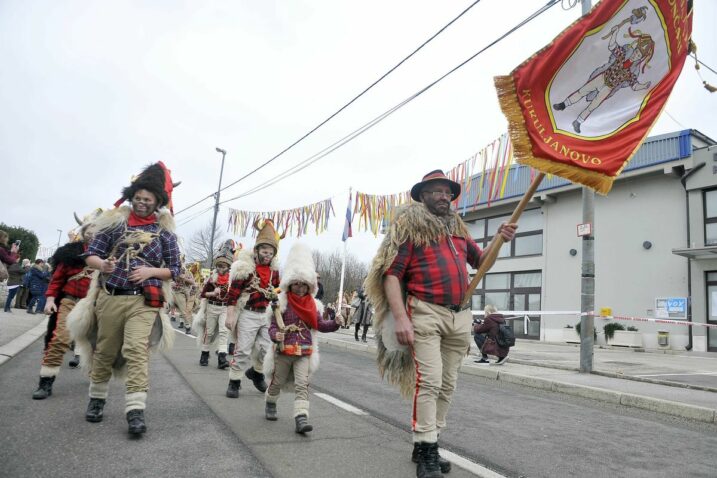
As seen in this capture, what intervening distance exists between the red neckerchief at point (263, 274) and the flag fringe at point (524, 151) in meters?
3.35

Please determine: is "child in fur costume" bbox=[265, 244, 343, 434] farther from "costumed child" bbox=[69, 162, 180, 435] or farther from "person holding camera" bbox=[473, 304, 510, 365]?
"person holding camera" bbox=[473, 304, 510, 365]

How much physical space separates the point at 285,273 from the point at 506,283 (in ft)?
70.1

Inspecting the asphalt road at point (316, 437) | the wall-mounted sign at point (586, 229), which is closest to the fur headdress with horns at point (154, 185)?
the asphalt road at point (316, 437)

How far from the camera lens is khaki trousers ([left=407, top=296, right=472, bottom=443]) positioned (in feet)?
11.2

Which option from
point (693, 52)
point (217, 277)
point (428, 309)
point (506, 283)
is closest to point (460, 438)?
point (428, 309)

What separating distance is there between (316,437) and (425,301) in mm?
1557

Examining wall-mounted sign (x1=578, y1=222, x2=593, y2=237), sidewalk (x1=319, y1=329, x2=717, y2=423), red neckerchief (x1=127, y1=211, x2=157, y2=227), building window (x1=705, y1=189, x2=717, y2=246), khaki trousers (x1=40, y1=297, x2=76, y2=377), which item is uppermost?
building window (x1=705, y1=189, x2=717, y2=246)

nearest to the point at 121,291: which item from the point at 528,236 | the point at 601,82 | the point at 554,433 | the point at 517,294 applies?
the point at 554,433

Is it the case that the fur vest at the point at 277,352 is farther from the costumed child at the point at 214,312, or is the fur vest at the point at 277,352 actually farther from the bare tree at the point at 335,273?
the bare tree at the point at 335,273

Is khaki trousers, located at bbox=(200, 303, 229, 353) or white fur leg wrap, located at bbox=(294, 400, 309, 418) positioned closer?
white fur leg wrap, located at bbox=(294, 400, 309, 418)

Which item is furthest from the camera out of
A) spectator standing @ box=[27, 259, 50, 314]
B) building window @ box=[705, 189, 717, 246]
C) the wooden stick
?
building window @ box=[705, 189, 717, 246]

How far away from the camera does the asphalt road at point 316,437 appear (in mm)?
3381

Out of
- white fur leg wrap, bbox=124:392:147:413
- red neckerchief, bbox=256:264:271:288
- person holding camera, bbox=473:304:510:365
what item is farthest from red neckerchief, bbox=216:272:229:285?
person holding camera, bbox=473:304:510:365

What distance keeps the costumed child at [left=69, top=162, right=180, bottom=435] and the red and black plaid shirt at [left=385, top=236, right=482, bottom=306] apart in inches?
80.4
